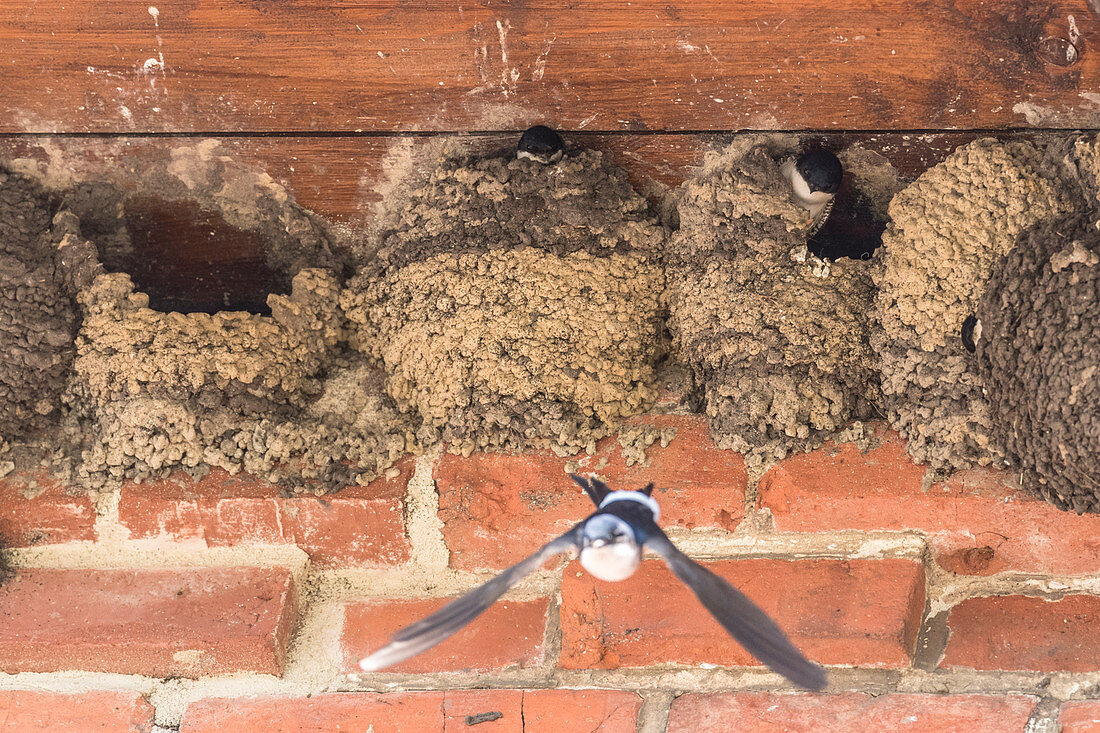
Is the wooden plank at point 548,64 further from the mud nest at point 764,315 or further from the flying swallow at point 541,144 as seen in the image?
the mud nest at point 764,315

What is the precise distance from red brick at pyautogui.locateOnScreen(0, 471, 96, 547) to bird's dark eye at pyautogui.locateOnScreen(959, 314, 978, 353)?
1517 millimetres

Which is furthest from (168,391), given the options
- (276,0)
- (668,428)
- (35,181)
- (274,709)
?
(668,428)

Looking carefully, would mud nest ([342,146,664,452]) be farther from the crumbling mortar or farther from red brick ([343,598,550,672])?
the crumbling mortar

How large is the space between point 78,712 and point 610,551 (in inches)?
41.3

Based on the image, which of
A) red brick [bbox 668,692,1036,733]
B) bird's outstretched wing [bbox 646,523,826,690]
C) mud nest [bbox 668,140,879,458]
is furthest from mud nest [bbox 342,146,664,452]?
bird's outstretched wing [bbox 646,523,826,690]

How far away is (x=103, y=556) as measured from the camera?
230cm

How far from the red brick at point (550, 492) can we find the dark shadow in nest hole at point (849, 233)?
1.37ft

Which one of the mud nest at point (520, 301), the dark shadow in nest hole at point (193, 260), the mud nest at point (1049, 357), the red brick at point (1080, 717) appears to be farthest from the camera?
the dark shadow in nest hole at point (193, 260)

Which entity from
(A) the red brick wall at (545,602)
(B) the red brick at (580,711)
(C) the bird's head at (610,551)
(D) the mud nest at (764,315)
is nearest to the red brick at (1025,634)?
(A) the red brick wall at (545,602)

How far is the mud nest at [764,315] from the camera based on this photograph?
2.21 meters

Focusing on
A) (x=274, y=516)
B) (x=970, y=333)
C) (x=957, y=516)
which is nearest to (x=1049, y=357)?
(x=970, y=333)

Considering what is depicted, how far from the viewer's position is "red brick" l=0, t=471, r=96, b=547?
2.29 m

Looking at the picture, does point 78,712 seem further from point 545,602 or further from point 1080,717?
point 1080,717

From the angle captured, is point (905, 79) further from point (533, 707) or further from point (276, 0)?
point (533, 707)
